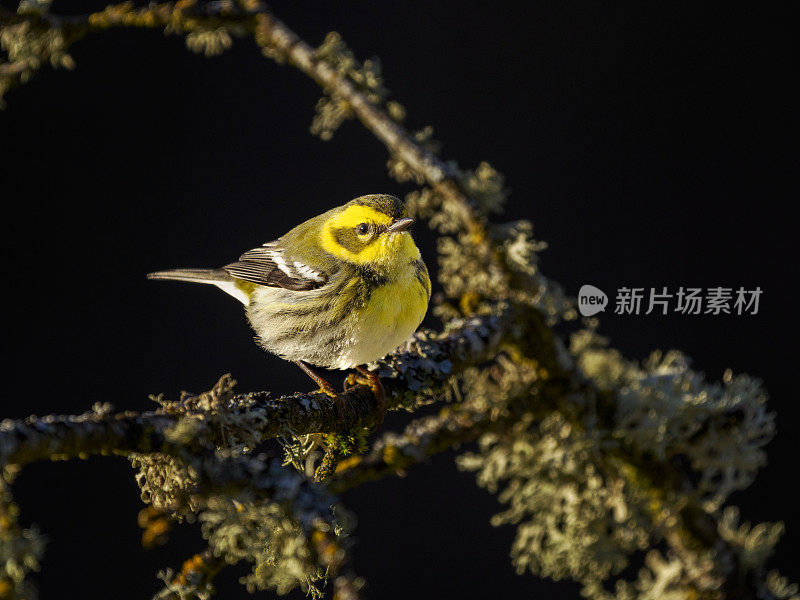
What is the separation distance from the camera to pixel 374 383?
31.6 inches

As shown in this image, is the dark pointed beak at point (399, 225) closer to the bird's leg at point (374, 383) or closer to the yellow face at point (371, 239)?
the yellow face at point (371, 239)

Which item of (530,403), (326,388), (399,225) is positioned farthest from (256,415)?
(530,403)

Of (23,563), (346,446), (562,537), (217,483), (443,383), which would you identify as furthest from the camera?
(562,537)

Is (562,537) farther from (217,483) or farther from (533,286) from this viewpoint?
(217,483)

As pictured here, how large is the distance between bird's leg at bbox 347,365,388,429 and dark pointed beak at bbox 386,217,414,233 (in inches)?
6.8

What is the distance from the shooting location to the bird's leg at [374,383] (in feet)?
2.56

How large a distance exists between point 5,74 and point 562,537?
2.86 ft

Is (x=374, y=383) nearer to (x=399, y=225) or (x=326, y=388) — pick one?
(x=326, y=388)

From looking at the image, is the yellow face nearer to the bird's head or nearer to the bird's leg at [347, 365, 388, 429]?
the bird's head

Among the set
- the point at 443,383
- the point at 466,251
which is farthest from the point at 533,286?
the point at 443,383

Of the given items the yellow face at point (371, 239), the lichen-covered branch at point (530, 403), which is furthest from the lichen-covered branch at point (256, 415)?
the yellow face at point (371, 239)

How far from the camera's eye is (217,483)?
1.58 feet

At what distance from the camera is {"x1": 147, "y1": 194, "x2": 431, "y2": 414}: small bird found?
0.83m

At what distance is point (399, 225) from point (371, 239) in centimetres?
5
